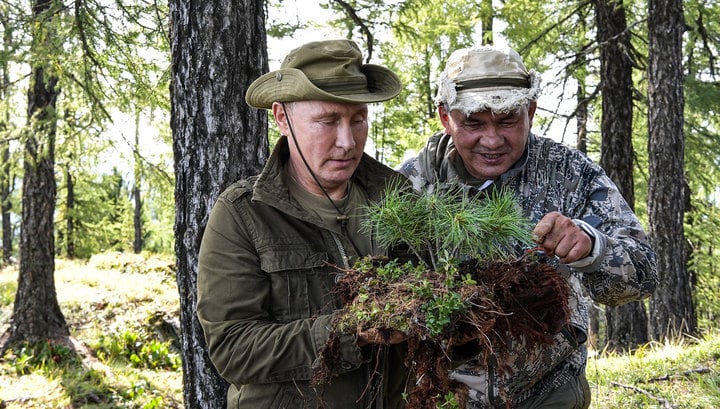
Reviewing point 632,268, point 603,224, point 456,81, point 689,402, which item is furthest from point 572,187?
point 689,402

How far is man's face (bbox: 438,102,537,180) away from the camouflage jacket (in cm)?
6

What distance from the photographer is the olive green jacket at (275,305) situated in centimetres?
196

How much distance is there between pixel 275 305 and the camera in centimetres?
213

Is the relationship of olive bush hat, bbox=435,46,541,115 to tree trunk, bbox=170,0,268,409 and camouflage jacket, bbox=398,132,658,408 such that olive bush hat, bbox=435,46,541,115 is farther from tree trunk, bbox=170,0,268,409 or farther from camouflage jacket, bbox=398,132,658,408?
tree trunk, bbox=170,0,268,409

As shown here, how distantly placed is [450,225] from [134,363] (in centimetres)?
791

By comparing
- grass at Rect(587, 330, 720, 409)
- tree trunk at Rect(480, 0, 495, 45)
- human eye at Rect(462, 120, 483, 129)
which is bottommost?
grass at Rect(587, 330, 720, 409)

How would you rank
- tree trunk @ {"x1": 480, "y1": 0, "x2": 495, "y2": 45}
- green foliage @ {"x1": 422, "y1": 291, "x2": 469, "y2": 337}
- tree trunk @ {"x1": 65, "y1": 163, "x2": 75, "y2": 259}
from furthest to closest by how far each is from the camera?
tree trunk @ {"x1": 65, "y1": 163, "x2": 75, "y2": 259} < tree trunk @ {"x1": 480, "y1": 0, "x2": 495, "y2": 45} < green foliage @ {"x1": 422, "y1": 291, "x2": 469, "y2": 337}

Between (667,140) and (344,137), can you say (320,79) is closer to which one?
(344,137)

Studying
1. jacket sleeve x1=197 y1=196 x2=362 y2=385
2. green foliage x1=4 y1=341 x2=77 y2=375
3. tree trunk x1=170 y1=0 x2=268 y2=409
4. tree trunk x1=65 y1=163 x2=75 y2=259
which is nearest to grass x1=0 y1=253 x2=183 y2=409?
green foliage x1=4 y1=341 x2=77 y2=375

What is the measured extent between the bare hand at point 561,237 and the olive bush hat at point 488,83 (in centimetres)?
65

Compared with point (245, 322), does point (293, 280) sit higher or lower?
higher

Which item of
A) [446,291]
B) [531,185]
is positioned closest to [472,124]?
[531,185]

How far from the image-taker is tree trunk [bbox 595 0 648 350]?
9203mm

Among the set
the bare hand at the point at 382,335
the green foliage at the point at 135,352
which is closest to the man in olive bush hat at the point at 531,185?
the bare hand at the point at 382,335
